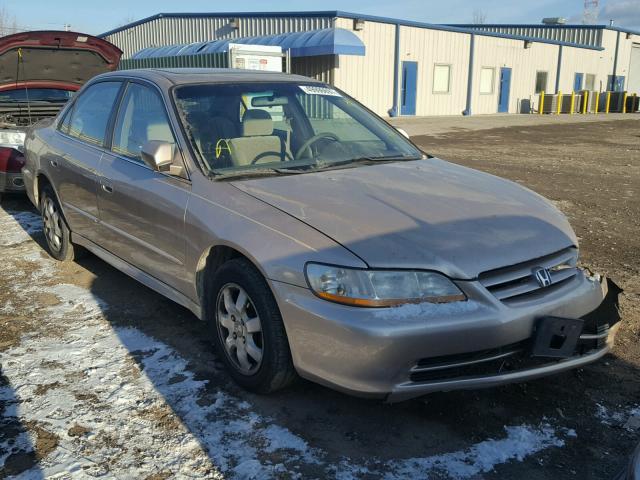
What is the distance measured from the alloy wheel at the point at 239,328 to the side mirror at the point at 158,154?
860 millimetres

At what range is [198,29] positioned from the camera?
28438mm

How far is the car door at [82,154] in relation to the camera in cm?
439

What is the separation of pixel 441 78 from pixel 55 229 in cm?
2562

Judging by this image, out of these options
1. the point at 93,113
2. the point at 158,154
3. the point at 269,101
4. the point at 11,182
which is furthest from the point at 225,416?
the point at 11,182

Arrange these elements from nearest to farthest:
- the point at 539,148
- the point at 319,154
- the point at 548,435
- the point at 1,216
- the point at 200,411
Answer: the point at 548,435 → the point at 200,411 → the point at 319,154 → the point at 1,216 → the point at 539,148

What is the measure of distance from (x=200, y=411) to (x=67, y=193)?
2635 mm

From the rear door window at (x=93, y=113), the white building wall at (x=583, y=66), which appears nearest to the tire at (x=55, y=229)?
the rear door window at (x=93, y=113)

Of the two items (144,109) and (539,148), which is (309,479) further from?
(539,148)

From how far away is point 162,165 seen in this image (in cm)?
347

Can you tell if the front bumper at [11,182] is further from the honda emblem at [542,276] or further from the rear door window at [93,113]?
the honda emblem at [542,276]

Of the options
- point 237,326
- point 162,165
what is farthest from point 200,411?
point 162,165

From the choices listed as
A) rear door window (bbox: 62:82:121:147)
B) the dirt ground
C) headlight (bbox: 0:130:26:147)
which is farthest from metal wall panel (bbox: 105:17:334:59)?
the dirt ground

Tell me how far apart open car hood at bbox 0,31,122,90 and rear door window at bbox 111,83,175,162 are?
3.55m

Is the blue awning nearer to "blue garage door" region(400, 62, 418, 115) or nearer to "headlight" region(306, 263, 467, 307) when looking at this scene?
"blue garage door" region(400, 62, 418, 115)
